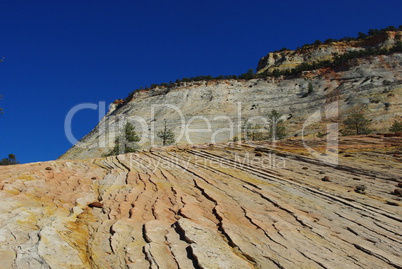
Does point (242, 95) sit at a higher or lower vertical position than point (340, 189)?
higher

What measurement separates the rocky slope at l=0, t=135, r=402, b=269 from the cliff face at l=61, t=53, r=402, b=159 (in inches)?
1292

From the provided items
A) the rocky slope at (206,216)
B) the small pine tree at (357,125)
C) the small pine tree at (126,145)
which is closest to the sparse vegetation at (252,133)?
the small pine tree at (357,125)

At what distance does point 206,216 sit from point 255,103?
61370mm

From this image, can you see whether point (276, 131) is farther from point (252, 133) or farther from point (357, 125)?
point (357, 125)

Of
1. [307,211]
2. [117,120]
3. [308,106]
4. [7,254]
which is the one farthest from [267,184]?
[117,120]

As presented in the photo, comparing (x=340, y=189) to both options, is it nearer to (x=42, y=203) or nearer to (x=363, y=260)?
(x=363, y=260)

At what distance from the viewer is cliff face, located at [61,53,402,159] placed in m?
54.0

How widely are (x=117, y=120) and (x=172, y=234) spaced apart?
68489 mm

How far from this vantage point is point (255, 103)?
70000mm

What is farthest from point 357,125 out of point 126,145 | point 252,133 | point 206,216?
point 206,216

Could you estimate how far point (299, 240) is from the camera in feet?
28.1

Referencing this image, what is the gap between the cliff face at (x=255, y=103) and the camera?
177ft

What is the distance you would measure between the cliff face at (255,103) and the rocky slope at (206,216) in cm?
3282

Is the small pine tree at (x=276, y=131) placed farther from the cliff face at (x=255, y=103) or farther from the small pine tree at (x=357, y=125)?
the small pine tree at (x=357, y=125)
